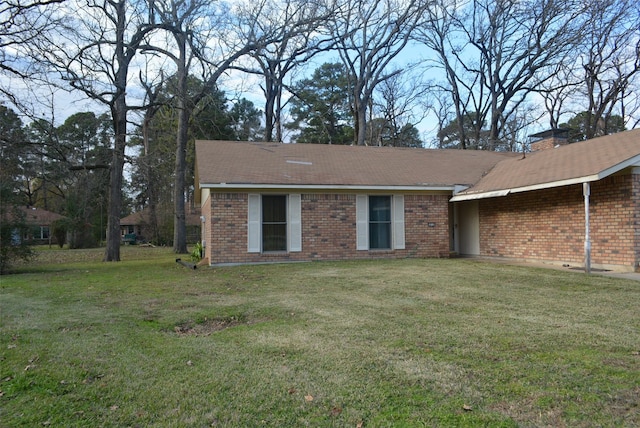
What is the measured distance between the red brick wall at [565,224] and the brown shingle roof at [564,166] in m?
0.52

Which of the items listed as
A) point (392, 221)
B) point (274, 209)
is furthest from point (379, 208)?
point (274, 209)

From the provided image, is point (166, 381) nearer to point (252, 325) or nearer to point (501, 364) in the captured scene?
point (252, 325)

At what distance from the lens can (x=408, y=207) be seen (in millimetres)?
13664

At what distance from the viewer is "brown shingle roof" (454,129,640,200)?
9.30 metres

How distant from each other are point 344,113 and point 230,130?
8.74 meters

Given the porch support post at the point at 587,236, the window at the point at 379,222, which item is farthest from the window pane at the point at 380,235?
the porch support post at the point at 587,236

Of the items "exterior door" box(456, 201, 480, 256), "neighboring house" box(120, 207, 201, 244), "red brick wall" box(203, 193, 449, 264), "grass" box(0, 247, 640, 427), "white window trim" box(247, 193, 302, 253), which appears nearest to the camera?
"grass" box(0, 247, 640, 427)

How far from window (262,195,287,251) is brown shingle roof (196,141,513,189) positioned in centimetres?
68

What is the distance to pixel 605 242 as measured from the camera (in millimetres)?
9914

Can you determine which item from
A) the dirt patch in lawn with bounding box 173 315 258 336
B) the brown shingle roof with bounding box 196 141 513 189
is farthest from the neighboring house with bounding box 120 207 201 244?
the dirt patch in lawn with bounding box 173 315 258 336

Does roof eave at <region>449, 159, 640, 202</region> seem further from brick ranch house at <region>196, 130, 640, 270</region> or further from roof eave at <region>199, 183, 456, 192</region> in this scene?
roof eave at <region>199, 183, 456, 192</region>

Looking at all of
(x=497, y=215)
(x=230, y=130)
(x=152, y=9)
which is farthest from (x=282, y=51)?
(x=497, y=215)

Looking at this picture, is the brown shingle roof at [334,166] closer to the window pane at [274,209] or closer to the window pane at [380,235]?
the window pane at [274,209]

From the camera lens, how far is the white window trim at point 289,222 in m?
12.5
